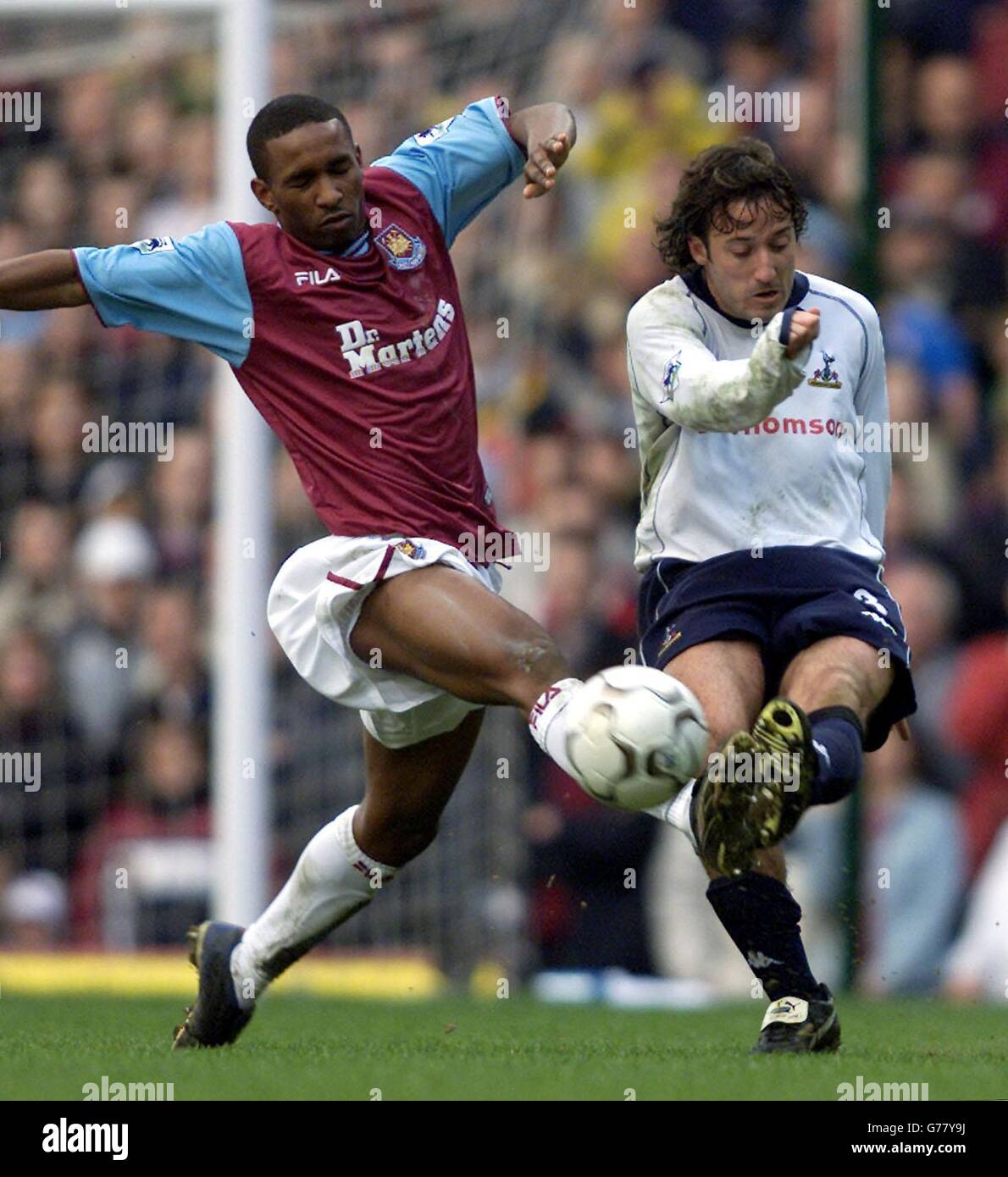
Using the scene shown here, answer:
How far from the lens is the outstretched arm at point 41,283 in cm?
568

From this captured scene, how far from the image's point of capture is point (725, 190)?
18.6 feet

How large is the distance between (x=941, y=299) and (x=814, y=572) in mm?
5156

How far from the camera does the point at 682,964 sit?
9.66m

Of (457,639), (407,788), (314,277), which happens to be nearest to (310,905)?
(407,788)

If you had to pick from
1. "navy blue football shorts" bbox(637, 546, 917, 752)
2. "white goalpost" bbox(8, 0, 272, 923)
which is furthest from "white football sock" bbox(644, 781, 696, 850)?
"white goalpost" bbox(8, 0, 272, 923)

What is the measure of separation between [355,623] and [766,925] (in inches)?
47.3

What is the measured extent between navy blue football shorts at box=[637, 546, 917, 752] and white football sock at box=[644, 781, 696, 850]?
1.68ft

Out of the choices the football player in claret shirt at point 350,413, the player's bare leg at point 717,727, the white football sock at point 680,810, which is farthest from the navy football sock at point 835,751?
the football player in claret shirt at point 350,413

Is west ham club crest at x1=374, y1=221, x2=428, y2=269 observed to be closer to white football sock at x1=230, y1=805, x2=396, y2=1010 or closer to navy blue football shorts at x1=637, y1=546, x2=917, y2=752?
navy blue football shorts at x1=637, y1=546, x2=917, y2=752

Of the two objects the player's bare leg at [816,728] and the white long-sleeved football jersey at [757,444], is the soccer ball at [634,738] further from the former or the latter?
the white long-sleeved football jersey at [757,444]

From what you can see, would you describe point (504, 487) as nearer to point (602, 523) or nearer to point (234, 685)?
point (602, 523)

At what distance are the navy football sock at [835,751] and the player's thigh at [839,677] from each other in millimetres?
55

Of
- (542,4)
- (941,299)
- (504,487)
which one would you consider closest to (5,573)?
(504,487)

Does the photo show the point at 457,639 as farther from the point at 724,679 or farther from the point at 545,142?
the point at 545,142
